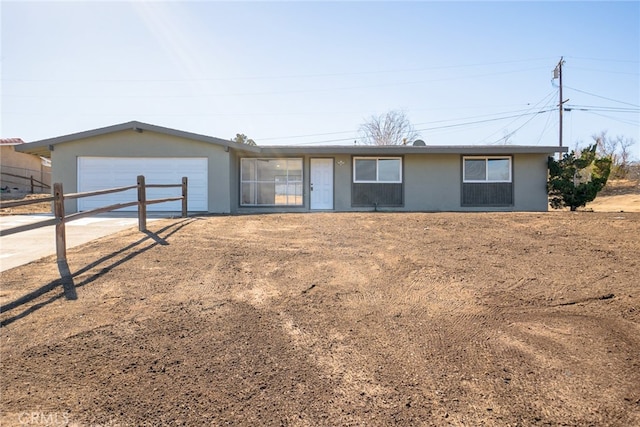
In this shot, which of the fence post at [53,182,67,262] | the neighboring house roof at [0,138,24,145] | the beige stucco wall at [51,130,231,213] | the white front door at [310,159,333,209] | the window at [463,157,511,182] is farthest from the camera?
the neighboring house roof at [0,138,24,145]

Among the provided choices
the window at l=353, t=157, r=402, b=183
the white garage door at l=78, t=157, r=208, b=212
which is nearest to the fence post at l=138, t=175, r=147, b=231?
the white garage door at l=78, t=157, r=208, b=212

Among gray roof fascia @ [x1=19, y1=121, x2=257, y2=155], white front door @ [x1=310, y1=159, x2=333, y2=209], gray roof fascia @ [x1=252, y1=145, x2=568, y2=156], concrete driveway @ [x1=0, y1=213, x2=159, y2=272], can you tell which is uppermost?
gray roof fascia @ [x1=19, y1=121, x2=257, y2=155]

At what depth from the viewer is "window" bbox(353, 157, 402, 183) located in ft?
49.9

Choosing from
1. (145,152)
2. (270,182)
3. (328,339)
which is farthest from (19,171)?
(328,339)

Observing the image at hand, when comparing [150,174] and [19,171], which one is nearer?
[150,174]

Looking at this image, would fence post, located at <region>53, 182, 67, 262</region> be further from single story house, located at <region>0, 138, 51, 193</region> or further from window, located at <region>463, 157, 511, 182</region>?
single story house, located at <region>0, 138, 51, 193</region>

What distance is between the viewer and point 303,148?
1453 centimetres

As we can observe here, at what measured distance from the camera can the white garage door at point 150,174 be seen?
45.3ft

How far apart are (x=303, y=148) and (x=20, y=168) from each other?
22856 millimetres

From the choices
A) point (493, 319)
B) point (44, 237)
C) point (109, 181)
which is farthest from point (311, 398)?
point (109, 181)

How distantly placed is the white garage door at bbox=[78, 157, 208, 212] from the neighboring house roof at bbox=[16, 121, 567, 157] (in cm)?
92

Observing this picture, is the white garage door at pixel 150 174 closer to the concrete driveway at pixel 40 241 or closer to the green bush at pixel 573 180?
the concrete driveway at pixel 40 241

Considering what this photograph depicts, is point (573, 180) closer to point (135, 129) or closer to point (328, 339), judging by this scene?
point (328, 339)

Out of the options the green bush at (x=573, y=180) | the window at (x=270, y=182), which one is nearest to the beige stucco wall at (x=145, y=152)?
the window at (x=270, y=182)
